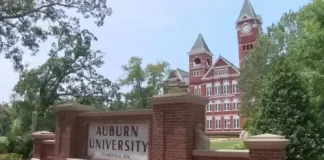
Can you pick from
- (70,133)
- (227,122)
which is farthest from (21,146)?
(227,122)

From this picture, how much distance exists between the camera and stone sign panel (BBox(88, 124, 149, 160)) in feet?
26.3

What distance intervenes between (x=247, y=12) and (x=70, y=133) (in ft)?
213

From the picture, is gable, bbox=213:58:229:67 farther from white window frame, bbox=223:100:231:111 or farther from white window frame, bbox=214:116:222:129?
white window frame, bbox=214:116:222:129

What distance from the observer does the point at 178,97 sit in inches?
282

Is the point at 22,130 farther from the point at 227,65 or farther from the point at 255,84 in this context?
the point at 227,65

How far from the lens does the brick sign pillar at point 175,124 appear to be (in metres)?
7.00

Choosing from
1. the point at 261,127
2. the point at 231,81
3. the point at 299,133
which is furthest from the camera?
the point at 231,81

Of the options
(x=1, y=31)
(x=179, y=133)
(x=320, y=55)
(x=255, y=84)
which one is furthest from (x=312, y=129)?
(x=255, y=84)

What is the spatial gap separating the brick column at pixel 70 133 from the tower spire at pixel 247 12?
62044 millimetres

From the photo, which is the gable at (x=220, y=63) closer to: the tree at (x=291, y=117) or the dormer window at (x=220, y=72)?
the dormer window at (x=220, y=72)

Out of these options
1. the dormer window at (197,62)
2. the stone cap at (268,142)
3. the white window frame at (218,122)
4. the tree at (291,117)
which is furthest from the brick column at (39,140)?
the dormer window at (197,62)

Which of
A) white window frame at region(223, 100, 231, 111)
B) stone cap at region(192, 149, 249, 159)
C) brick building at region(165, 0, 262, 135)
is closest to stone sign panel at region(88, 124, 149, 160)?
stone cap at region(192, 149, 249, 159)

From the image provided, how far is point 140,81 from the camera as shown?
52438 millimetres

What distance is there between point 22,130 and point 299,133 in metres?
35.0
